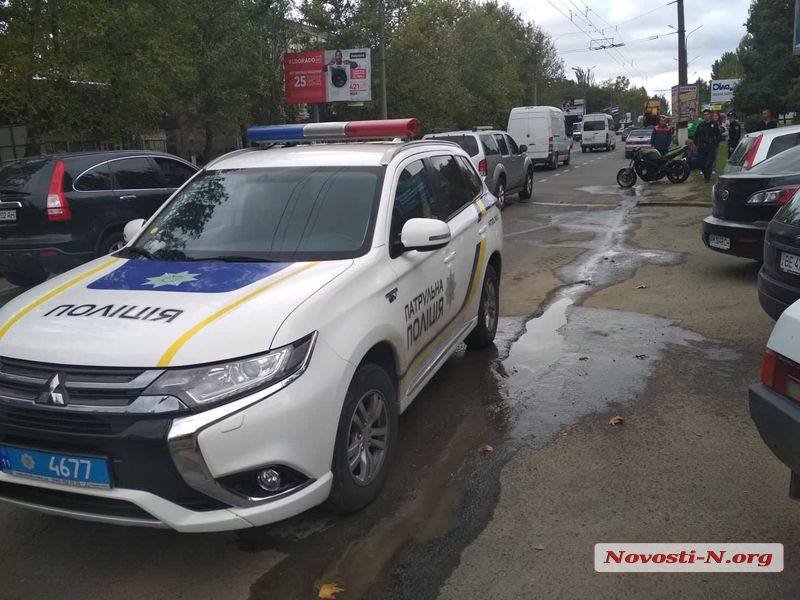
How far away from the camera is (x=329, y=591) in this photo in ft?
9.78

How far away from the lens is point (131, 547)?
132 inches

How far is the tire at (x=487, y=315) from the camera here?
5.98 metres

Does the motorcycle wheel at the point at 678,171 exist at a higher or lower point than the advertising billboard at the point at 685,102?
lower

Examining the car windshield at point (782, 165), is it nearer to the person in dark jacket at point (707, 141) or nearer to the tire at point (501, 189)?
the tire at point (501, 189)

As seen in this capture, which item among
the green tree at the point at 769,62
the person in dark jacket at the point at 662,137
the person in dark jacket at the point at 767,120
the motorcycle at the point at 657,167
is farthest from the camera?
the green tree at the point at 769,62

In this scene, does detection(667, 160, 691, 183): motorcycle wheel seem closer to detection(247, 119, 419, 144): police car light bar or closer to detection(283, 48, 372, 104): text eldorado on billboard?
detection(283, 48, 372, 104): text eldorado on billboard

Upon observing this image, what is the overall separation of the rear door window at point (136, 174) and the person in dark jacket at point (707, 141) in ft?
45.1

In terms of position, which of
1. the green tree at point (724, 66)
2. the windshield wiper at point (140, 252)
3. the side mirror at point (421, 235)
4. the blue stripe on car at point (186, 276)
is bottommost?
the blue stripe on car at point (186, 276)

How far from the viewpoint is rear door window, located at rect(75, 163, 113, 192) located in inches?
348

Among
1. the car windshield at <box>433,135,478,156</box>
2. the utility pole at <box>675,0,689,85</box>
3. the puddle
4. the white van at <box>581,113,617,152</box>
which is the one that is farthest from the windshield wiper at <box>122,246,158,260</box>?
the white van at <box>581,113,617,152</box>

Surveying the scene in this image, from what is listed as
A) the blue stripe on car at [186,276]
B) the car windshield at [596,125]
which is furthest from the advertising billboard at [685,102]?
the blue stripe on car at [186,276]

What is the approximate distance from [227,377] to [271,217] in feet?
4.97

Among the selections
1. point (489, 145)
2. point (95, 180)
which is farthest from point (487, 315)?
point (489, 145)

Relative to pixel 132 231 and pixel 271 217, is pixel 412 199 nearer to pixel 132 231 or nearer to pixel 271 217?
pixel 271 217
